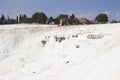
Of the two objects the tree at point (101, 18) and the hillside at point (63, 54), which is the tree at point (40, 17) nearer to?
the tree at point (101, 18)

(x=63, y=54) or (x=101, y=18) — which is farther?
(x=101, y=18)

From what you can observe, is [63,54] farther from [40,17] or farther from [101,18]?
[40,17]

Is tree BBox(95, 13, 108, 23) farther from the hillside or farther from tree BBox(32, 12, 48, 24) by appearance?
the hillside

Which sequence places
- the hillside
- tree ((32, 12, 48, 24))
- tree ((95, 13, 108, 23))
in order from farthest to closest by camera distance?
tree ((32, 12, 48, 24)), tree ((95, 13, 108, 23)), the hillside

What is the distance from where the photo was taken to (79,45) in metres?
21.3

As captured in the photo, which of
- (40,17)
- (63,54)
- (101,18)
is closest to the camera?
(63,54)

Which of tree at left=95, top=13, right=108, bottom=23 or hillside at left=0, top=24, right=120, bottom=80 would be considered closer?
hillside at left=0, top=24, right=120, bottom=80

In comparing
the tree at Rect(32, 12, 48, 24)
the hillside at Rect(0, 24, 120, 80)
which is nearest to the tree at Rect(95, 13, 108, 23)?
the tree at Rect(32, 12, 48, 24)

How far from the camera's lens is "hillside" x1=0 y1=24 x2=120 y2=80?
56.1 ft

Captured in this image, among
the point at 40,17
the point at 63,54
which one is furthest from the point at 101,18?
the point at 63,54

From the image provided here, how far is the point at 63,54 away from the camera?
2144 cm

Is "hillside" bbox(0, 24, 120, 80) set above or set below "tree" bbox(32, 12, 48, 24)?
below

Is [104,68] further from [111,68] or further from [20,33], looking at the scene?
[20,33]

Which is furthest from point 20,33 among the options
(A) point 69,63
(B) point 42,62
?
(A) point 69,63
